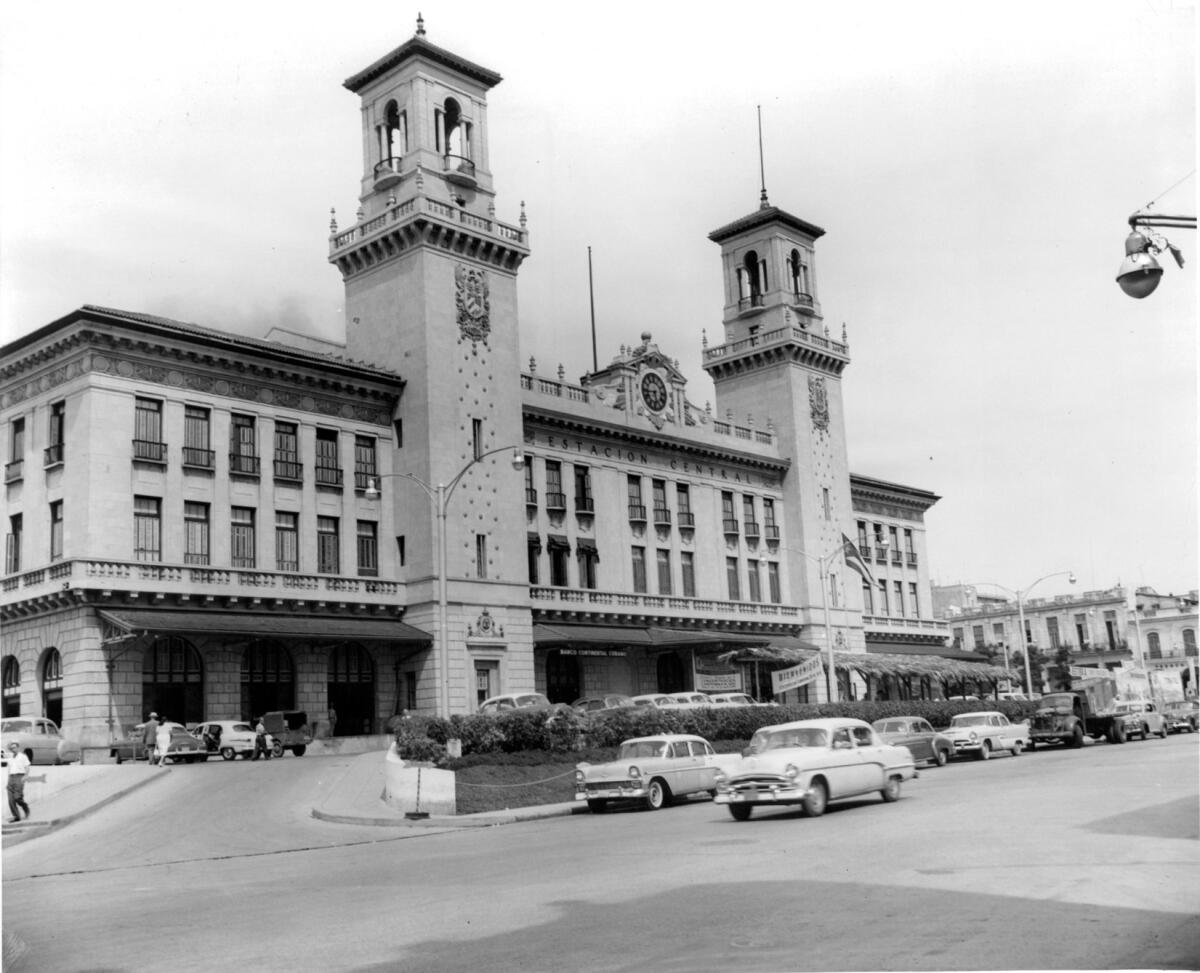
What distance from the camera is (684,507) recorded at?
64375mm

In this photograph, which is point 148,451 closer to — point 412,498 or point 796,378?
point 412,498

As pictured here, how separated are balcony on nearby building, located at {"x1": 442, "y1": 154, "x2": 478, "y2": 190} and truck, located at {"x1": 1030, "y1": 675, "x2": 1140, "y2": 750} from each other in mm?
30701

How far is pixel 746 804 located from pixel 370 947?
1152cm

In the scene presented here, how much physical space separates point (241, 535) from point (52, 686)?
8044 millimetres

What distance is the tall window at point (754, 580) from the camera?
67312 millimetres

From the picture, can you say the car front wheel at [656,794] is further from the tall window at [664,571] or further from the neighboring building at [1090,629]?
the neighboring building at [1090,629]

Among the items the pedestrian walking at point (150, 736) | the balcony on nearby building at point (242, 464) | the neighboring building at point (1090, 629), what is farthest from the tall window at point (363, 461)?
the neighboring building at point (1090, 629)

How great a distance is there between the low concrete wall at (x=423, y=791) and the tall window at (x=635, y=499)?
34051 mm

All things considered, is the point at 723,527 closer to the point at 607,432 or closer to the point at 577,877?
the point at 607,432

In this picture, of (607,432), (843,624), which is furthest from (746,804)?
(843,624)

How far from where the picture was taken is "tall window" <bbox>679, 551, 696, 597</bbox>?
208 feet

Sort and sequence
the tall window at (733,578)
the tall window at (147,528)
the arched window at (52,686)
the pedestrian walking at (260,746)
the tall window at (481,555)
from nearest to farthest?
the pedestrian walking at (260,746)
the arched window at (52,686)
the tall window at (147,528)
the tall window at (481,555)
the tall window at (733,578)

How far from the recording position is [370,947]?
11453 mm

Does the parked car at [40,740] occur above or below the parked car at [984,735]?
above
